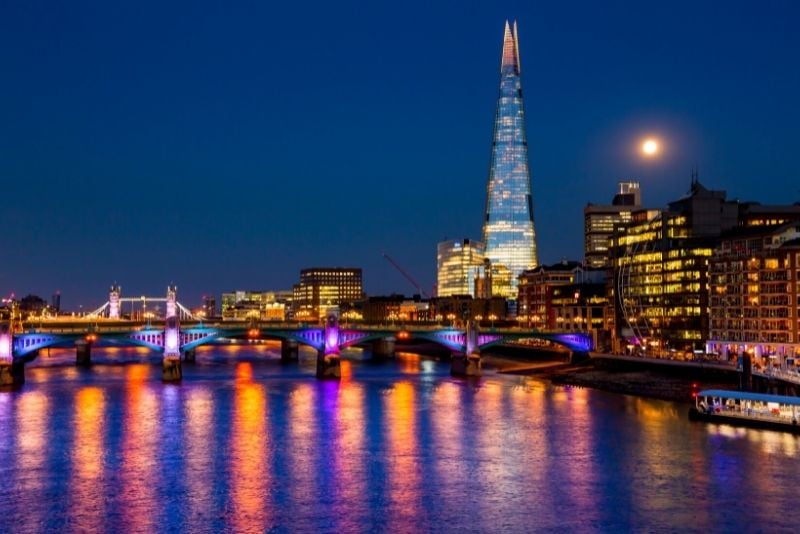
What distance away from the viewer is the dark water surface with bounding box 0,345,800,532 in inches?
1459

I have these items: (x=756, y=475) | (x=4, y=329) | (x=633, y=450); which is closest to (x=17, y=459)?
(x=633, y=450)

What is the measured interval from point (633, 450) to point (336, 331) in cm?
5383

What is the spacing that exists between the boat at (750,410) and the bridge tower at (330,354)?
143 ft

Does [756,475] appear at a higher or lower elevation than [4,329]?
lower

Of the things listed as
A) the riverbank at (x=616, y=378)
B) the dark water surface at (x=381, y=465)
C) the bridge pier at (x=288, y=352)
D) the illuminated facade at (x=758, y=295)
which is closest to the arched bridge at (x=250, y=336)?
the riverbank at (x=616, y=378)

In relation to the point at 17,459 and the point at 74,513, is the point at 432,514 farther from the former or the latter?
the point at 17,459

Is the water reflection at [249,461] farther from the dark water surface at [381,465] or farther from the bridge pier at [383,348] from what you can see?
the bridge pier at [383,348]

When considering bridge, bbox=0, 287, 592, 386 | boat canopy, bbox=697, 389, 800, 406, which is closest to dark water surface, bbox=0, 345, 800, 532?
boat canopy, bbox=697, 389, 800, 406

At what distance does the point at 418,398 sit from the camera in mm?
76812

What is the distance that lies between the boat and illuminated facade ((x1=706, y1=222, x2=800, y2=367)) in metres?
25.3

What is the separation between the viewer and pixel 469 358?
104250 millimetres

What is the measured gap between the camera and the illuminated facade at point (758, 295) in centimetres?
8825

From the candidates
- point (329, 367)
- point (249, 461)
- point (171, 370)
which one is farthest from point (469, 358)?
point (249, 461)

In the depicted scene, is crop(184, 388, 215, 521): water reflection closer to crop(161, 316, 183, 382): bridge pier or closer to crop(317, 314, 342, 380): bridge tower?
crop(161, 316, 183, 382): bridge pier
